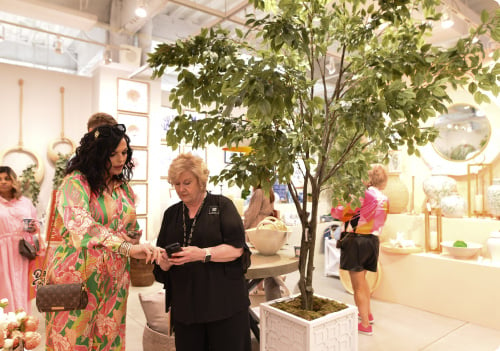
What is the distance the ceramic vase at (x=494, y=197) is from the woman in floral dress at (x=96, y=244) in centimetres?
345

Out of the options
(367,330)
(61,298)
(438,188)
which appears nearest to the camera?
(61,298)

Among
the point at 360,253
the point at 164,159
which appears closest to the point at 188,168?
the point at 360,253

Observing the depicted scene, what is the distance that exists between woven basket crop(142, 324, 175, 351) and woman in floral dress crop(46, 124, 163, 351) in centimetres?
86

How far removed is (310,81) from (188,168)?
0.68 meters

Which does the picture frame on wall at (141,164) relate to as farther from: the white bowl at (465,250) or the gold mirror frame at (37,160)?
the white bowl at (465,250)

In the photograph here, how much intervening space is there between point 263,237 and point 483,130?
9.66ft

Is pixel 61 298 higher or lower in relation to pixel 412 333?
higher

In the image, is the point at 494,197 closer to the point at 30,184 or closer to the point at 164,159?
the point at 164,159

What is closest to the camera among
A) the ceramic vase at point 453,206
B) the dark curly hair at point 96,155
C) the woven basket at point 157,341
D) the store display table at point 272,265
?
the dark curly hair at point 96,155

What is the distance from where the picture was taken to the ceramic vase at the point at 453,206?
153 inches

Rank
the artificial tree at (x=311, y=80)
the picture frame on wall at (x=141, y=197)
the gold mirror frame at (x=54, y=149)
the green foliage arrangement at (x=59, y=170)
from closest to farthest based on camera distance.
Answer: the artificial tree at (x=311, y=80), the green foliage arrangement at (x=59, y=170), the gold mirror frame at (x=54, y=149), the picture frame on wall at (x=141, y=197)

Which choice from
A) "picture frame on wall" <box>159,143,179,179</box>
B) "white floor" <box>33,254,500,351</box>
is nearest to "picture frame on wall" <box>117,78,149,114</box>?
"picture frame on wall" <box>159,143,179,179</box>

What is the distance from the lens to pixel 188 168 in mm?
1754

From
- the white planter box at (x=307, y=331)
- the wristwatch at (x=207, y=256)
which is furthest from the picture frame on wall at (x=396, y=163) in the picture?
the wristwatch at (x=207, y=256)
